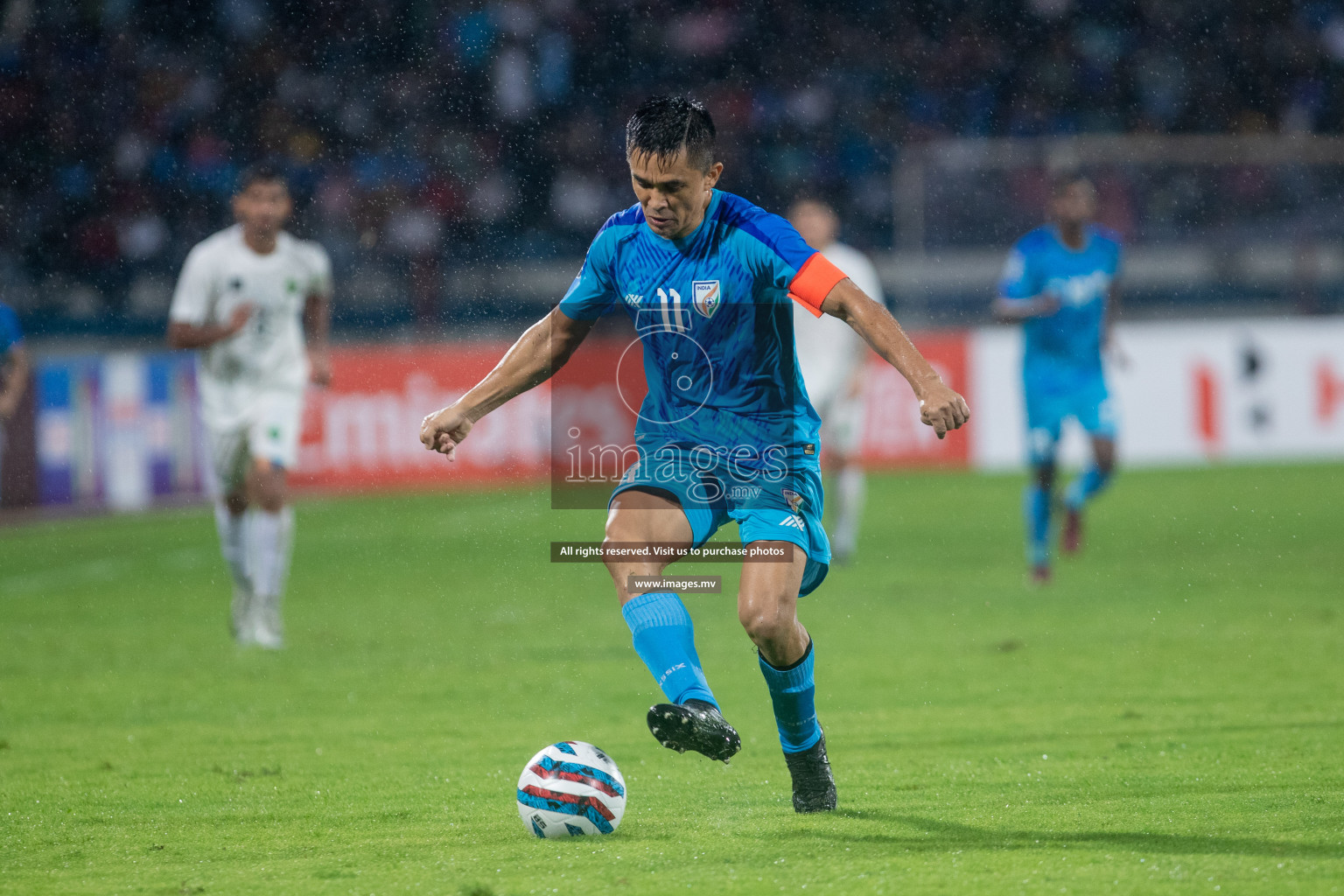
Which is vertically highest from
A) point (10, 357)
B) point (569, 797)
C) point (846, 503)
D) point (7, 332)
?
point (7, 332)

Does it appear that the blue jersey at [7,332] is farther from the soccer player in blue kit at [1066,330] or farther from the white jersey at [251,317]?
the soccer player in blue kit at [1066,330]

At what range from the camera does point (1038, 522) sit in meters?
9.54

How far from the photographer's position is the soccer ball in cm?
425

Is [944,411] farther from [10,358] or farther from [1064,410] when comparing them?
[10,358]

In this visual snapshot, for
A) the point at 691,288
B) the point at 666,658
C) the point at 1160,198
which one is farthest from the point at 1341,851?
the point at 1160,198

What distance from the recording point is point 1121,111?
2056 cm

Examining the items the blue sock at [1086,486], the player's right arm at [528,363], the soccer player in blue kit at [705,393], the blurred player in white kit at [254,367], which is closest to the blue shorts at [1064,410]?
the blue sock at [1086,486]

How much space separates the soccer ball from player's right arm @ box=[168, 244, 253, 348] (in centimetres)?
452

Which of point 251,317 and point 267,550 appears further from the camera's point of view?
point 251,317

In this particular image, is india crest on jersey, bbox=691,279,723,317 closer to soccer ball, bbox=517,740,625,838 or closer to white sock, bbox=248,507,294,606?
soccer ball, bbox=517,740,625,838

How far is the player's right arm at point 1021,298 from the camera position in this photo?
944 centimetres

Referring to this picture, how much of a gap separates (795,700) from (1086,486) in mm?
6207

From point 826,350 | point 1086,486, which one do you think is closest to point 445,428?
point 1086,486

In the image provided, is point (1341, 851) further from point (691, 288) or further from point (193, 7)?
point (193, 7)
